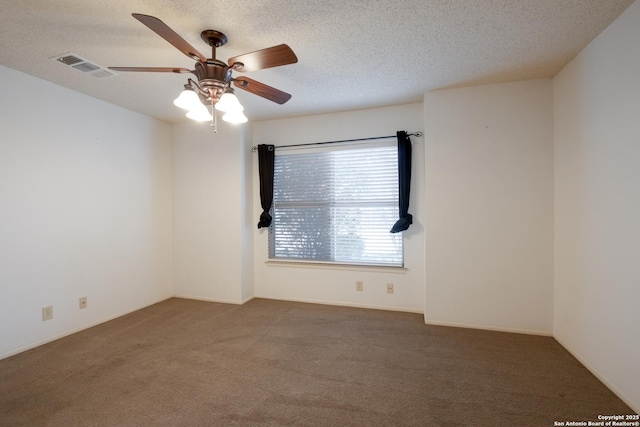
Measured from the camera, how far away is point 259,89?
83.7 inches

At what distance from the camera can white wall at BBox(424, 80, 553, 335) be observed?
278 centimetres

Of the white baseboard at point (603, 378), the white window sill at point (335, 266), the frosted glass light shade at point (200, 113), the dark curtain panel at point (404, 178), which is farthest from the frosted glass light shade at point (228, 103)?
the white baseboard at point (603, 378)

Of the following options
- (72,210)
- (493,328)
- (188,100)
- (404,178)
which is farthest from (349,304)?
(72,210)

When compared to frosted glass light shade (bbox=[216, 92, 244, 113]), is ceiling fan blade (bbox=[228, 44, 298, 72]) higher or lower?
higher

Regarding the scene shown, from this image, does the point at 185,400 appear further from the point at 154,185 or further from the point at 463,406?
the point at 154,185

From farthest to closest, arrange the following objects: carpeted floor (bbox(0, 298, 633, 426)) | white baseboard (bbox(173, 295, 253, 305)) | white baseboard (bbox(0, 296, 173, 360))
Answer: white baseboard (bbox(173, 295, 253, 305)) < white baseboard (bbox(0, 296, 173, 360)) < carpeted floor (bbox(0, 298, 633, 426))

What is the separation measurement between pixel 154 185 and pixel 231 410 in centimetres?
314

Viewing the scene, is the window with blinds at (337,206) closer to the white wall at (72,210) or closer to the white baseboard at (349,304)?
the white baseboard at (349,304)

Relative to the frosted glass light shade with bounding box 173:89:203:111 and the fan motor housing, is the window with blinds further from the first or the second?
the frosted glass light shade with bounding box 173:89:203:111

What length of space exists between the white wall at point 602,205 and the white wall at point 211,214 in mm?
3435

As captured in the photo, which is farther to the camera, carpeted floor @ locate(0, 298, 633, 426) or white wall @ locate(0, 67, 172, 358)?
white wall @ locate(0, 67, 172, 358)

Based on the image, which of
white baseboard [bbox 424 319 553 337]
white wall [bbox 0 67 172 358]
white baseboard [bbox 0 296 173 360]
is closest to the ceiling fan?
white wall [bbox 0 67 172 358]

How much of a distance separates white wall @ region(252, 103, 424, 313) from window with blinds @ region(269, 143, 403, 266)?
150 mm

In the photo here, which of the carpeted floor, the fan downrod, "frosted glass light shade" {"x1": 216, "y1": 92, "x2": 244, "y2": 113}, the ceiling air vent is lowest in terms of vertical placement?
the carpeted floor
